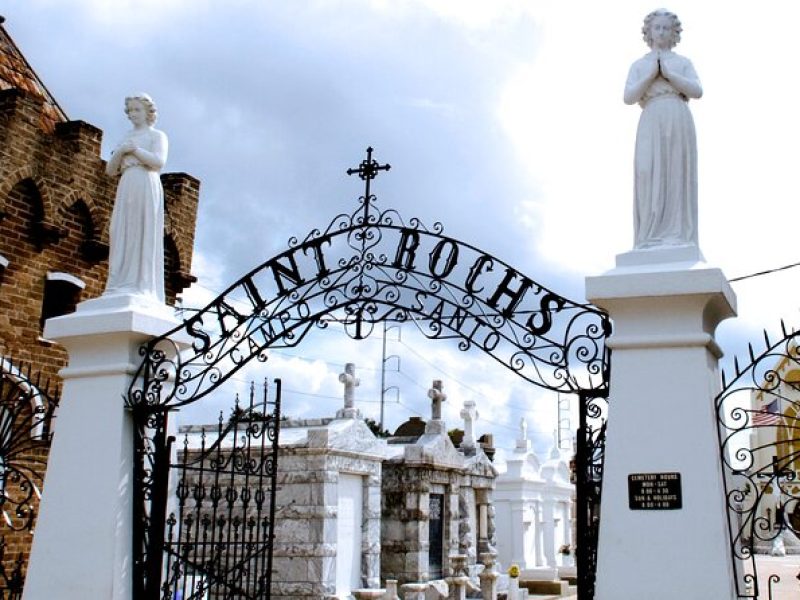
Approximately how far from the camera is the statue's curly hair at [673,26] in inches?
255

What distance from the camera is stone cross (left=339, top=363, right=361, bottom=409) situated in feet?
51.7

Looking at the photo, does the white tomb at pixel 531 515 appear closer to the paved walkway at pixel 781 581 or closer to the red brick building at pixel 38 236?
the paved walkway at pixel 781 581

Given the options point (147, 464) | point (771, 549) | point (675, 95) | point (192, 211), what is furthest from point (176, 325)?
point (771, 549)

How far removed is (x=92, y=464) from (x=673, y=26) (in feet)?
18.7

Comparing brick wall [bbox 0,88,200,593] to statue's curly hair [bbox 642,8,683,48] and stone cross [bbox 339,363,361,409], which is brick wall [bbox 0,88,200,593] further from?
statue's curly hair [bbox 642,8,683,48]

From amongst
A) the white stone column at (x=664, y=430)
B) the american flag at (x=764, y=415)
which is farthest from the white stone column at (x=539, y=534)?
the white stone column at (x=664, y=430)

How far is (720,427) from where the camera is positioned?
5.98 meters

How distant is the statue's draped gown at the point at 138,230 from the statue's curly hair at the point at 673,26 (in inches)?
166

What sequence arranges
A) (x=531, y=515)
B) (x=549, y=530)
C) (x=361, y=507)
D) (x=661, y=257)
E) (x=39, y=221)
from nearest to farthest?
(x=661, y=257), (x=39, y=221), (x=361, y=507), (x=531, y=515), (x=549, y=530)

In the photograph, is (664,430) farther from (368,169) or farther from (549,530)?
(549,530)

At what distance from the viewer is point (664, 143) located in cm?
630

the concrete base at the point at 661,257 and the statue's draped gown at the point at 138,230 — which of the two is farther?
the statue's draped gown at the point at 138,230

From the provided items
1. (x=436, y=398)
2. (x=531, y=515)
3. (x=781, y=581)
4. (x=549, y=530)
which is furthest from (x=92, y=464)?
(x=549, y=530)

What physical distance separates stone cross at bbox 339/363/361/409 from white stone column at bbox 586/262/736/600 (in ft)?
32.8
